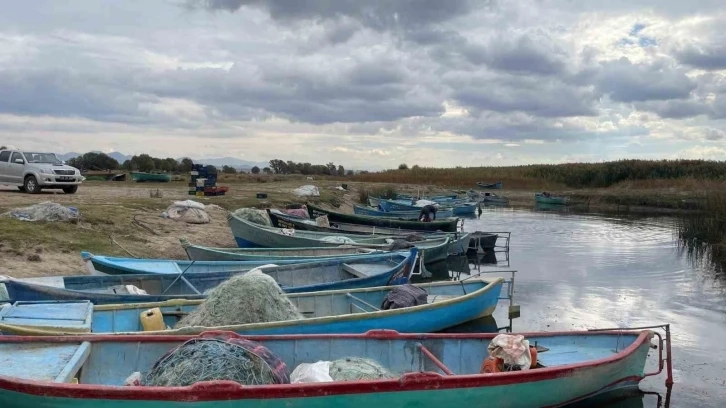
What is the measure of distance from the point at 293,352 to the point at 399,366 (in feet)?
4.47

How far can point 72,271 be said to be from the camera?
42.3 feet

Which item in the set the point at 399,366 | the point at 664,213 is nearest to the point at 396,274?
the point at 399,366

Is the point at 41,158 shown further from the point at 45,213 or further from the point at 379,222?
the point at 379,222

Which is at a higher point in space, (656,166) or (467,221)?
(656,166)

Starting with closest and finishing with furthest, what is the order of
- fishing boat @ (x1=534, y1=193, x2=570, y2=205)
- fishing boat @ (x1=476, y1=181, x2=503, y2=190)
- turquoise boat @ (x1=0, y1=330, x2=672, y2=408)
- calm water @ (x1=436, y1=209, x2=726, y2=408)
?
turquoise boat @ (x1=0, y1=330, x2=672, y2=408) < calm water @ (x1=436, y1=209, x2=726, y2=408) < fishing boat @ (x1=534, y1=193, x2=570, y2=205) < fishing boat @ (x1=476, y1=181, x2=503, y2=190)

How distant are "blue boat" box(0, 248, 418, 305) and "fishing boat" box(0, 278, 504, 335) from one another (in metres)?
0.47

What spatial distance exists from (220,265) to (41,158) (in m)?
14.6

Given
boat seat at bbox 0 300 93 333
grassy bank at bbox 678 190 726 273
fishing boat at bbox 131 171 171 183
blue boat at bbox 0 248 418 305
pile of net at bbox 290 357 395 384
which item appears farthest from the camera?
fishing boat at bbox 131 171 171 183

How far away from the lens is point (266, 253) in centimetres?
1542

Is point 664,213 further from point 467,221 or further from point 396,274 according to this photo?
point 396,274

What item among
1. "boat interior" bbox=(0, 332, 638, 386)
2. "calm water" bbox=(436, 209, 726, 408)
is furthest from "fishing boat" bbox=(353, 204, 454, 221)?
"boat interior" bbox=(0, 332, 638, 386)

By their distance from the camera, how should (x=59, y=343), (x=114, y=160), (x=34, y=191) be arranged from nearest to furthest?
(x=59, y=343) < (x=34, y=191) < (x=114, y=160)

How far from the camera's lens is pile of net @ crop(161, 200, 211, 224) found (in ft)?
65.1

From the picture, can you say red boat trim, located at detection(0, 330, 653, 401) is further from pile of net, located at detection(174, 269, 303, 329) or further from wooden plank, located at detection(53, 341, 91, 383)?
pile of net, located at detection(174, 269, 303, 329)
